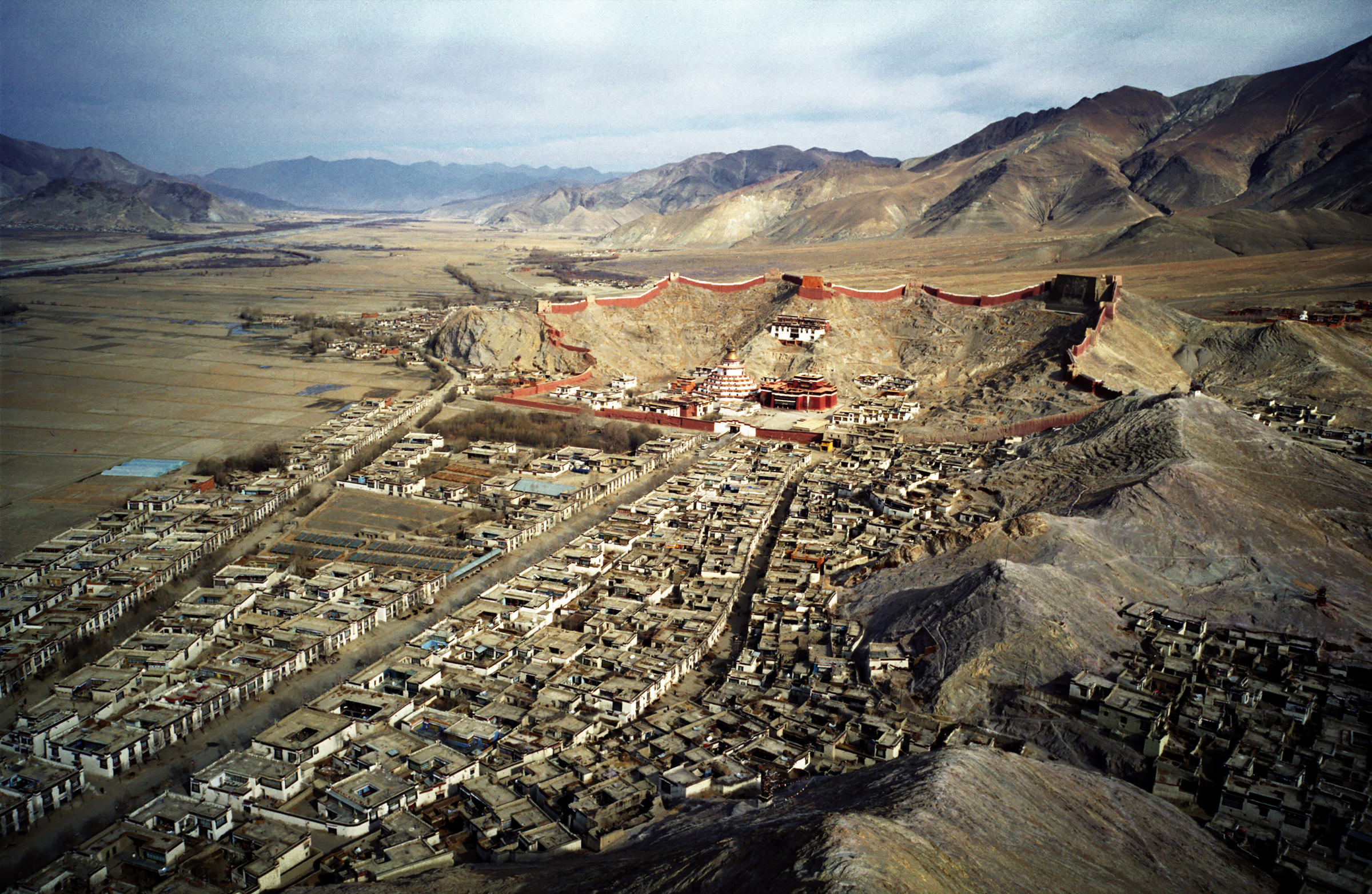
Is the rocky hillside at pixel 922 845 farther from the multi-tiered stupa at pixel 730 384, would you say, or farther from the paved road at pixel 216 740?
the multi-tiered stupa at pixel 730 384

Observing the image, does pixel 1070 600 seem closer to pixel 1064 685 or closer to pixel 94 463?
pixel 1064 685

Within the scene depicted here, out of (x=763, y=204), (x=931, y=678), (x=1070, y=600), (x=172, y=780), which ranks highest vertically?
(x=763, y=204)

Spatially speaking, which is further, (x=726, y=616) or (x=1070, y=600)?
(x=726, y=616)

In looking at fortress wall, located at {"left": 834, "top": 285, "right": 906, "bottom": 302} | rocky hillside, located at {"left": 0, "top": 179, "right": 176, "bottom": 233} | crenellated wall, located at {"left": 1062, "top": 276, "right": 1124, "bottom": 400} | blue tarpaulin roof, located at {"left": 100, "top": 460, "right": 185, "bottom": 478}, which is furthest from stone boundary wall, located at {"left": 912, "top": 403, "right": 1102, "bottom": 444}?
rocky hillside, located at {"left": 0, "top": 179, "right": 176, "bottom": 233}

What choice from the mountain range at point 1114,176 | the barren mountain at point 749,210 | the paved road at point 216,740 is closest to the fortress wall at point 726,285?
the paved road at point 216,740

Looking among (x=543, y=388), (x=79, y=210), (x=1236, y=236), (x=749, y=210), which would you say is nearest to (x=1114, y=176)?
(x=1236, y=236)

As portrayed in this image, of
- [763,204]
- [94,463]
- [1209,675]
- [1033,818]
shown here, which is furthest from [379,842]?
[763,204]
